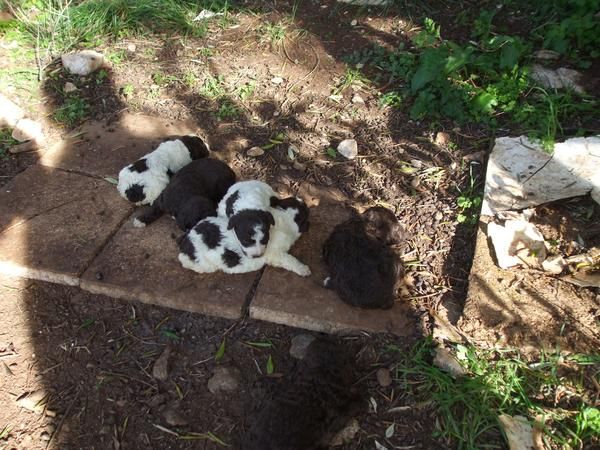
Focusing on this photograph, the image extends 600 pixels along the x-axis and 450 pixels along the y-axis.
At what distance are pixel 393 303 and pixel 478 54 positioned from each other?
9.86 feet

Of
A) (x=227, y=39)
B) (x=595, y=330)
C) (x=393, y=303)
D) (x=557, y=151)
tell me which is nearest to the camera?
(x=595, y=330)

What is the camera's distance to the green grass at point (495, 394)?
2680mm

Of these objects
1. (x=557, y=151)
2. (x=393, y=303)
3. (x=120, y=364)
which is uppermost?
(x=557, y=151)

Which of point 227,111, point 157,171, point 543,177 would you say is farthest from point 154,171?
point 543,177

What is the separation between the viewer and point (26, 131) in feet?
15.3

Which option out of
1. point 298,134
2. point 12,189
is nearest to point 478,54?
point 298,134

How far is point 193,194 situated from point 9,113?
2579 millimetres

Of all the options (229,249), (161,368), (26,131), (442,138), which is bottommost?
(161,368)

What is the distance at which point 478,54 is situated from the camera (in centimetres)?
479

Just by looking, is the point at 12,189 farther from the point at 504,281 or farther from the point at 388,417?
the point at 504,281

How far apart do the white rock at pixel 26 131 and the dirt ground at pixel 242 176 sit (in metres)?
0.12

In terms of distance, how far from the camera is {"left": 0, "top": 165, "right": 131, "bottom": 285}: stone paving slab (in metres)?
3.58

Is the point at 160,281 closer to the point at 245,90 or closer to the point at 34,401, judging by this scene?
the point at 34,401

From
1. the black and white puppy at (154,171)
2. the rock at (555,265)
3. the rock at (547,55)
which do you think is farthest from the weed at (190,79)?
the rock at (555,265)
